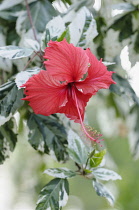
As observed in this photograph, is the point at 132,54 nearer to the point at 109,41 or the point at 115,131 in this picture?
the point at 109,41

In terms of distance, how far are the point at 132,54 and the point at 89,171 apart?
0.26 m

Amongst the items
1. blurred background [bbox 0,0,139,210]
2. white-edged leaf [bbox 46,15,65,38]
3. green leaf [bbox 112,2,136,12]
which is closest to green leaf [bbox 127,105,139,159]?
blurred background [bbox 0,0,139,210]

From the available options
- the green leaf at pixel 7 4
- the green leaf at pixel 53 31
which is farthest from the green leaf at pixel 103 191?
the green leaf at pixel 7 4

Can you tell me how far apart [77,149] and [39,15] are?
276 mm

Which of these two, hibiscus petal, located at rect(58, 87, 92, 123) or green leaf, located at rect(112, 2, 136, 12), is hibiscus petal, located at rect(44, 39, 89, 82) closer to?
hibiscus petal, located at rect(58, 87, 92, 123)

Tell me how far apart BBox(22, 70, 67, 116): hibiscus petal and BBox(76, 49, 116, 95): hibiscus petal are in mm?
29

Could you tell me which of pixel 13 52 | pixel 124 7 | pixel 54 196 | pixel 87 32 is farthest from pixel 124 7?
pixel 54 196

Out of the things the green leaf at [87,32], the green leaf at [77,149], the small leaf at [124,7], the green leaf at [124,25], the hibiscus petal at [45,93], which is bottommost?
the green leaf at [77,149]

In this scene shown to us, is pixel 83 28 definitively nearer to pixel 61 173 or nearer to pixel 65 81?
pixel 65 81

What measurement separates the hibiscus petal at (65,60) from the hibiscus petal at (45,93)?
12mm

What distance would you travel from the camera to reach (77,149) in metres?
0.60

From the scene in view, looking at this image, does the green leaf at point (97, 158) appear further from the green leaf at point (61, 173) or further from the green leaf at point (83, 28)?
the green leaf at point (83, 28)

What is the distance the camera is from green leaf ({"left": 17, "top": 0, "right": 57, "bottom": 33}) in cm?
68

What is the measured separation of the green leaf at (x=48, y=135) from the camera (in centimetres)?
64
